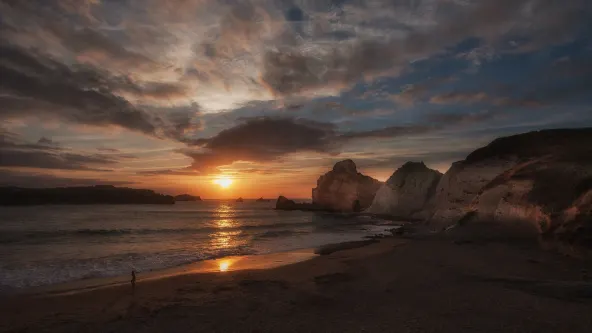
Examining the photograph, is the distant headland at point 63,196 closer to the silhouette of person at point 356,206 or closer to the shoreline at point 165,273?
the silhouette of person at point 356,206

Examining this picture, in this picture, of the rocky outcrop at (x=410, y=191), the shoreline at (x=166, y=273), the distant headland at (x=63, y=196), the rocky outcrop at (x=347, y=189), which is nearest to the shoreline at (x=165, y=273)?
the shoreline at (x=166, y=273)

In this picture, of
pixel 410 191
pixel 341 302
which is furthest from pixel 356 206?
pixel 341 302

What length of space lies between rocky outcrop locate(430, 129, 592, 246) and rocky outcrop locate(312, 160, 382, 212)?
250 feet

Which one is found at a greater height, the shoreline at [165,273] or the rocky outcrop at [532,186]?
the rocky outcrop at [532,186]

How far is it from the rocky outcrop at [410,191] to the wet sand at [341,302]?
57712 millimetres

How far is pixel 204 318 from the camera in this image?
8719 mm

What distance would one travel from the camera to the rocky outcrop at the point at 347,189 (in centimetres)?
11394

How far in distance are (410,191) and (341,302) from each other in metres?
72.6

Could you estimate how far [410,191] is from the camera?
253 ft

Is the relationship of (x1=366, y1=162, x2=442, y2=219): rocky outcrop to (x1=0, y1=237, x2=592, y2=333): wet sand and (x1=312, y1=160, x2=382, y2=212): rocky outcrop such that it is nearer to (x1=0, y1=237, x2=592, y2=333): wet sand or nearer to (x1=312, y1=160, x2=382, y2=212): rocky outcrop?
(x1=312, y1=160, x2=382, y2=212): rocky outcrop

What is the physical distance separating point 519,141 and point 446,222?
11634 mm

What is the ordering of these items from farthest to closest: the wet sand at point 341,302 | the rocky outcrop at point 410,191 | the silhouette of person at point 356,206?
the silhouette of person at point 356,206
the rocky outcrop at point 410,191
the wet sand at point 341,302

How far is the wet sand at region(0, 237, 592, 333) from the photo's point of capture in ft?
25.1

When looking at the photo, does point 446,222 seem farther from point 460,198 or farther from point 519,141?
point 519,141
